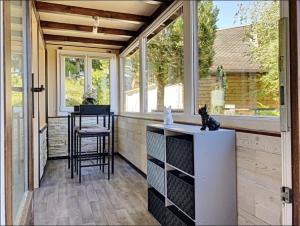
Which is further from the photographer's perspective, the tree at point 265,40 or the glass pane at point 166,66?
the glass pane at point 166,66

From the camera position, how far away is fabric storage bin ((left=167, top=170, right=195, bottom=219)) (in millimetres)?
1812

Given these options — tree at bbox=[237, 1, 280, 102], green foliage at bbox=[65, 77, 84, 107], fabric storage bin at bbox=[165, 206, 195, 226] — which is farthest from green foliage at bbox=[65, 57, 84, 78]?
tree at bbox=[237, 1, 280, 102]

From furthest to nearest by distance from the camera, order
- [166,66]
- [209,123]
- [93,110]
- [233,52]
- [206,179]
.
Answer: [93,110] → [166,66] → [233,52] → [209,123] → [206,179]

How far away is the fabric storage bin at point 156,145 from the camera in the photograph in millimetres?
2342

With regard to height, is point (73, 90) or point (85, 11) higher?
point (85, 11)

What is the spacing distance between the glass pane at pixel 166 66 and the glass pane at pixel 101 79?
1.96m

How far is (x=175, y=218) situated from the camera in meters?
2.03

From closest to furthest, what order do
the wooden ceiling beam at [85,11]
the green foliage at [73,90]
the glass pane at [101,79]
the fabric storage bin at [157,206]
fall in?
1. the fabric storage bin at [157,206]
2. the wooden ceiling beam at [85,11]
3. the green foliage at [73,90]
4. the glass pane at [101,79]

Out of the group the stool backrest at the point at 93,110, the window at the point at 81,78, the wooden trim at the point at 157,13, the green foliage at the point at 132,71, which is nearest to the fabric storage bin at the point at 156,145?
the stool backrest at the point at 93,110

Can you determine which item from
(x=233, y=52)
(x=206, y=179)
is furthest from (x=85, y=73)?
(x=206, y=179)

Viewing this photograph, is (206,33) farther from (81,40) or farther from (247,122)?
(81,40)

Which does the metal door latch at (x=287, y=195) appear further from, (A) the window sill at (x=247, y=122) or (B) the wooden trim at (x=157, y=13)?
(B) the wooden trim at (x=157, y=13)

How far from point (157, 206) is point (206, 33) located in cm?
164

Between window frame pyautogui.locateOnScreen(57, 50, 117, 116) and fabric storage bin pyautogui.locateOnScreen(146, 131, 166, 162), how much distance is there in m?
3.13
